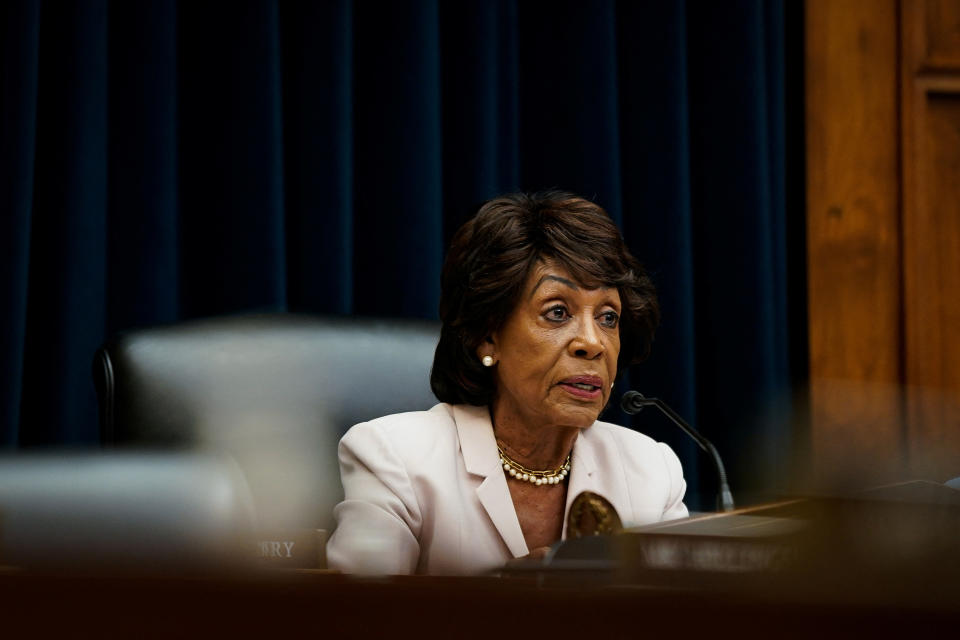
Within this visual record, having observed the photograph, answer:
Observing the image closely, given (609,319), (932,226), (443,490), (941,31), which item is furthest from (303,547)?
(941,31)

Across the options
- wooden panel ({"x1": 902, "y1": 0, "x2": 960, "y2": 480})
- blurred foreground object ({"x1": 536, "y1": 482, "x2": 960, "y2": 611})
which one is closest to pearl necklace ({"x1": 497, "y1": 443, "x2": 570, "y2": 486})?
blurred foreground object ({"x1": 536, "y1": 482, "x2": 960, "y2": 611})

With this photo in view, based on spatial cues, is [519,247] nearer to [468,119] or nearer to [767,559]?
[468,119]

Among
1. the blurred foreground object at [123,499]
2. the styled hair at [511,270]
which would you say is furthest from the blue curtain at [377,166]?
the blurred foreground object at [123,499]

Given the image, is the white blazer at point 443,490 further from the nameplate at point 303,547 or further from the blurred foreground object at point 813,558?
the blurred foreground object at point 813,558

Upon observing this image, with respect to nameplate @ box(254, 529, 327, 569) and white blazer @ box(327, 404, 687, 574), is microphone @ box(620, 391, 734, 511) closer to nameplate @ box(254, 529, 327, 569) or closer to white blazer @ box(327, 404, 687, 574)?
white blazer @ box(327, 404, 687, 574)

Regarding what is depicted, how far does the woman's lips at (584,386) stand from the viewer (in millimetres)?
1499

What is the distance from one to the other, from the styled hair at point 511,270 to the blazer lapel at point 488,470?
0.05m

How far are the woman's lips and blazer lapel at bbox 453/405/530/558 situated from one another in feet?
0.47

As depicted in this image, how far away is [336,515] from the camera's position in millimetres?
1456

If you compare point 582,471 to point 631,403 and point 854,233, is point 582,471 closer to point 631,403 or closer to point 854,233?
point 631,403

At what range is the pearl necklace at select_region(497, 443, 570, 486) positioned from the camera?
1552mm

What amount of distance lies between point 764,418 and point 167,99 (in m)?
1.46

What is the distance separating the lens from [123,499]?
558 millimetres

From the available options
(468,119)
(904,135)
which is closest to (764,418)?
(904,135)
